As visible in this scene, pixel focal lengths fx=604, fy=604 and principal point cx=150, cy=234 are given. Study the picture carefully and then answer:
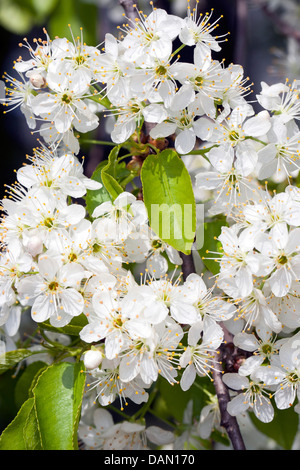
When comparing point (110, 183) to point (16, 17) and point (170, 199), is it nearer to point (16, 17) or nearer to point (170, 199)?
point (170, 199)

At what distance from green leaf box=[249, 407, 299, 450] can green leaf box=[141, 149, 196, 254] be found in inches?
21.8

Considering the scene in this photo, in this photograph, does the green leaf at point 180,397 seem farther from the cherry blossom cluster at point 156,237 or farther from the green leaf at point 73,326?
A: the green leaf at point 73,326

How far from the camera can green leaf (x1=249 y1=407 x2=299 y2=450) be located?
143cm

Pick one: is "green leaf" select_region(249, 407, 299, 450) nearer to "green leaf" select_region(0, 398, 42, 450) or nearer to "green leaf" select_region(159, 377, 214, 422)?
"green leaf" select_region(159, 377, 214, 422)

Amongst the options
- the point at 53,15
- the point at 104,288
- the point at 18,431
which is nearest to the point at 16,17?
the point at 53,15

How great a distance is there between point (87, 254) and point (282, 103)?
54 centimetres

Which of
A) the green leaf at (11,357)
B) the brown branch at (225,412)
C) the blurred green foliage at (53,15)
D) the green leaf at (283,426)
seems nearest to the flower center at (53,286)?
the green leaf at (11,357)

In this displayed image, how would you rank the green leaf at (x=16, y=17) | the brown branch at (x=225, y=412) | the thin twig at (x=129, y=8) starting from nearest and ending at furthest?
the brown branch at (x=225, y=412) < the thin twig at (x=129, y=8) < the green leaf at (x=16, y=17)

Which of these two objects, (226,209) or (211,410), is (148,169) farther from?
(211,410)

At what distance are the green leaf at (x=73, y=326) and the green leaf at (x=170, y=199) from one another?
0.23m

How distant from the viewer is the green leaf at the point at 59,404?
112 centimetres

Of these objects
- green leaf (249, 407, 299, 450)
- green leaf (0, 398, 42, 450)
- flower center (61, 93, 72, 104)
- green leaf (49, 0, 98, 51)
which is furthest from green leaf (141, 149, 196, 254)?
green leaf (49, 0, 98, 51)

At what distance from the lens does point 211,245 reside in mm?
1263

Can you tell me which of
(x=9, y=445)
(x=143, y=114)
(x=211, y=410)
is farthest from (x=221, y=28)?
(x=9, y=445)
